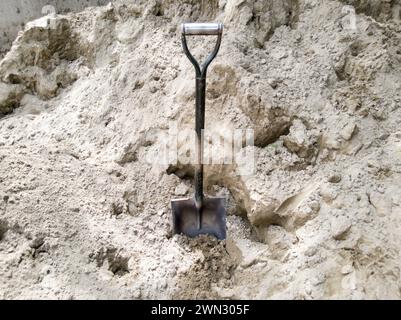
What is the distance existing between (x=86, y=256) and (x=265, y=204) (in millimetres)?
769

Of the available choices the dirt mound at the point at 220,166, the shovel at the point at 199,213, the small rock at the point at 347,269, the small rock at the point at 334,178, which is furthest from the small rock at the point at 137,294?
the small rock at the point at 334,178

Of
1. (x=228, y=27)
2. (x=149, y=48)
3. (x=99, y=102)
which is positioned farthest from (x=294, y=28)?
(x=99, y=102)

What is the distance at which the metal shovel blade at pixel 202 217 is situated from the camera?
70.1 inches

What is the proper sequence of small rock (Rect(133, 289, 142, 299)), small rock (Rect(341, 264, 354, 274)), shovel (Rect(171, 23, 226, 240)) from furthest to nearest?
shovel (Rect(171, 23, 226, 240))
small rock (Rect(133, 289, 142, 299))
small rock (Rect(341, 264, 354, 274))

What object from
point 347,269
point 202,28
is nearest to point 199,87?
point 202,28

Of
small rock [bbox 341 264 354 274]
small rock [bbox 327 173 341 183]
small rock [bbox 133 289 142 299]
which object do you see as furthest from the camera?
small rock [bbox 327 173 341 183]

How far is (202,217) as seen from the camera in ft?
5.95

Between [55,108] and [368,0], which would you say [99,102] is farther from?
[368,0]

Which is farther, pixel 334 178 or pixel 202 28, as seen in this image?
pixel 334 178

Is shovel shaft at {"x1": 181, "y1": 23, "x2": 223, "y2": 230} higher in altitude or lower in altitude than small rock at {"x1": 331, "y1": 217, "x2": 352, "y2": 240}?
higher

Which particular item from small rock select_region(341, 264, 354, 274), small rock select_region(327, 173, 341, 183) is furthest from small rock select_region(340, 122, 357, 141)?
small rock select_region(341, 264, 354, 274)

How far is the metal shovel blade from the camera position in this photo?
178 centimetres

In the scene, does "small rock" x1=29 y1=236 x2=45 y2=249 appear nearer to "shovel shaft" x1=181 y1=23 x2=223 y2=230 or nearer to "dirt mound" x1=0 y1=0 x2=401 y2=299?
"dirt mound" x1=0 y1=0 x2=401 y2=299

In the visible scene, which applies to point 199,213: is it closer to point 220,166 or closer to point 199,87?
point 220,166
